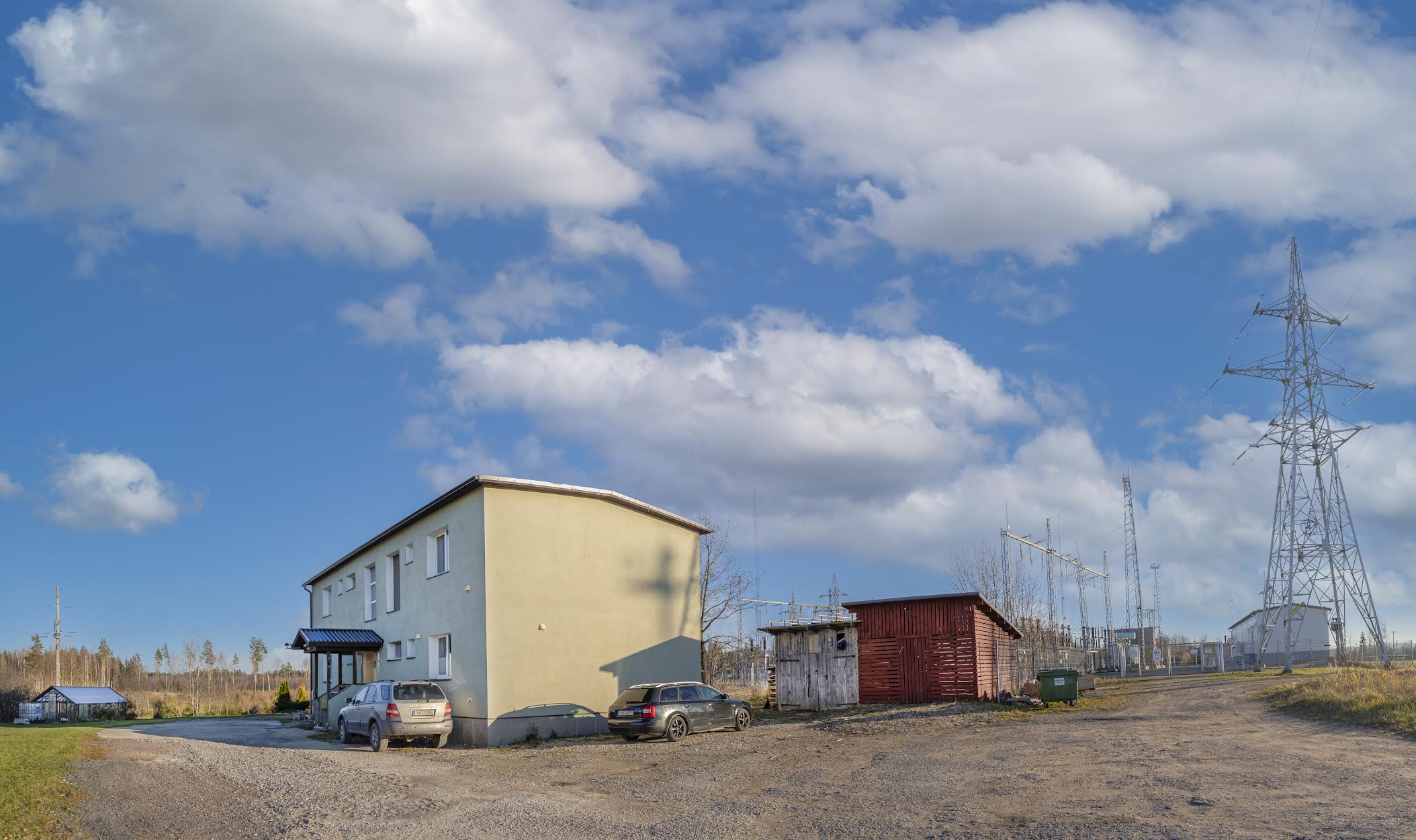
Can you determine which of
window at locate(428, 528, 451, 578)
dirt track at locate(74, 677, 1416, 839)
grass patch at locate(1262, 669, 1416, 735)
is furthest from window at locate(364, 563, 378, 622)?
grass patch at locate(1262, 669, 1416, 735)

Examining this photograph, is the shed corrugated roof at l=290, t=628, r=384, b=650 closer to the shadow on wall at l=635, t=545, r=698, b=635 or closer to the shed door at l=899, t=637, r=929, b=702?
the shadow on wall at l=635, t=545, r=698, b=635

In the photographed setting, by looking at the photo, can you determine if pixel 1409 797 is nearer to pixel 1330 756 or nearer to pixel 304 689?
pixel 1330 756

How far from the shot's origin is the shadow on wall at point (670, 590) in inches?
1242

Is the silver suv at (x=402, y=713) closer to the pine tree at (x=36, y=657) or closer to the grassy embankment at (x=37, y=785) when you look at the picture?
the grassy embankment at (x=37, y=785)

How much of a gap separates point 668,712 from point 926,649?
12283 millimetres

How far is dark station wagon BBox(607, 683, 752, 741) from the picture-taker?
2364 centimetres

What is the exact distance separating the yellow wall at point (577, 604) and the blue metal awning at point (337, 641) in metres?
9.51

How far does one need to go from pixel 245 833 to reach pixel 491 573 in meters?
14.5

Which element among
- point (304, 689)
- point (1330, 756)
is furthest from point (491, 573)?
point (304, 689)

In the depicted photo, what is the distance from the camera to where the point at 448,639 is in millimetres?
28484

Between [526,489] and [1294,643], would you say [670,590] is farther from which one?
[1294,643]

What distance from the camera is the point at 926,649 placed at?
33031 millimetres

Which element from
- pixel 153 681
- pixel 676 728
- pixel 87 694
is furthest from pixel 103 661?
pixel 676 728

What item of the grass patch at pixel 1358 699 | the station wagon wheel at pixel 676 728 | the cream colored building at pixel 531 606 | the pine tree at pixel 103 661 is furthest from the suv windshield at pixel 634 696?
the pine tree at pixel 103 661
